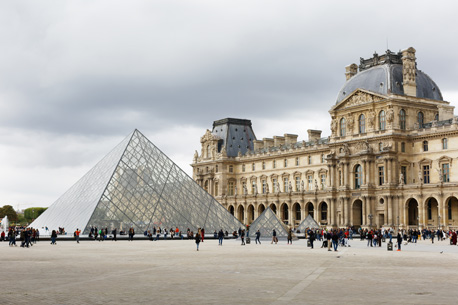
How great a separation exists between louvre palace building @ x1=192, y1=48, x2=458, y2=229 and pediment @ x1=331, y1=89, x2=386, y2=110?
0.36ft

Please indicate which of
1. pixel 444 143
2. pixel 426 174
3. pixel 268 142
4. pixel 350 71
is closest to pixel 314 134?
pixel 268 142

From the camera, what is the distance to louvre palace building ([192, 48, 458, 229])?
6394 cm

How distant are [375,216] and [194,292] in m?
56.0

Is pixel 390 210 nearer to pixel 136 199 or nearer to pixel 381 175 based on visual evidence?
pixel 381 175

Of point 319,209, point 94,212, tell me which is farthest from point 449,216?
point 94,212

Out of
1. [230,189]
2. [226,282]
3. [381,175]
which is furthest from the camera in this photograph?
[230,189]

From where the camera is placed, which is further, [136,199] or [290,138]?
[290,138]

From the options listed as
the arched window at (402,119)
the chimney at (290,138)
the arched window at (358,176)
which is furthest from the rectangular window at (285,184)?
the arched window at (402,119)

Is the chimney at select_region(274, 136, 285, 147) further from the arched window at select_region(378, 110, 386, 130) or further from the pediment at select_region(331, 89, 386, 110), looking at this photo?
the arched window at select_region(378, 110, 386, 130)

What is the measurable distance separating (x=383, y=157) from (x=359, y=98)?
25.0ft

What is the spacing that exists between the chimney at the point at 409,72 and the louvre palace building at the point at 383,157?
Answer: 0.11 meters

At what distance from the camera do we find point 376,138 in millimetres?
67938

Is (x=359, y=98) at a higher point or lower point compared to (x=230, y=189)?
higher

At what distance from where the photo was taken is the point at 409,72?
68.5 meters
